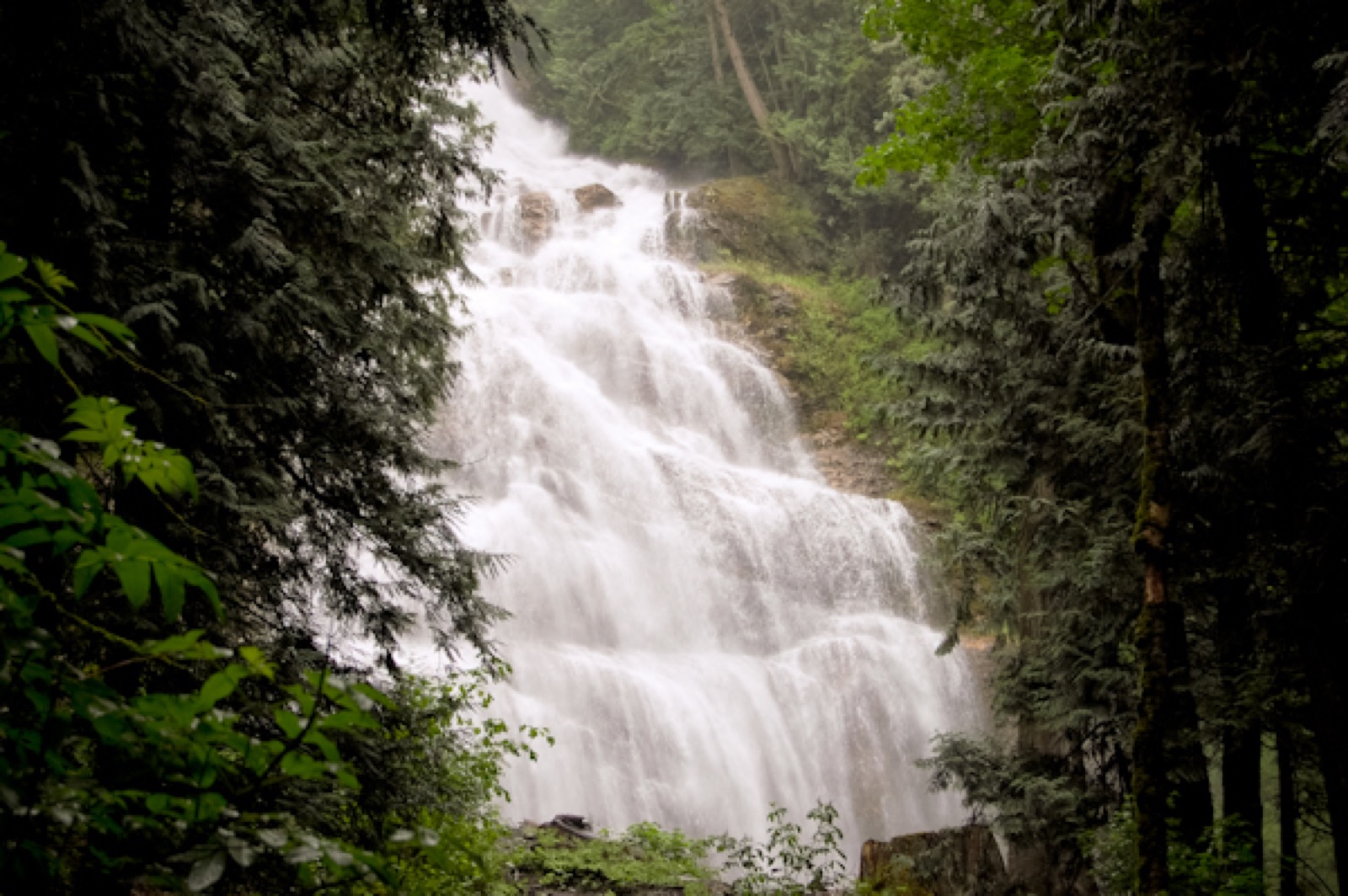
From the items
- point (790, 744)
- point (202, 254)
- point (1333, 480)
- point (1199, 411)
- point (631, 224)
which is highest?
point (631, 224)

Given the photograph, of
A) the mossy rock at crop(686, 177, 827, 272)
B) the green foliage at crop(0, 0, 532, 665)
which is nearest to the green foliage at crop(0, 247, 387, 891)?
the green foliage at crop(0, 0, 532, 665)

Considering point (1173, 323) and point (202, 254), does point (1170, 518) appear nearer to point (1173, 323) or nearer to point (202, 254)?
point (1173, 323)

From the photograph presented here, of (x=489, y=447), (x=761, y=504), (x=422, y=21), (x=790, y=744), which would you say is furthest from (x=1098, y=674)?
(x=489, y=447)

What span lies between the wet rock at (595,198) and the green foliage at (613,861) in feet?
81.6

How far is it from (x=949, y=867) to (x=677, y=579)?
9534mm

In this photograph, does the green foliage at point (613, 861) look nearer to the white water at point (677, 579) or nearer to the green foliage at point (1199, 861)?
the white water at point (677, 579)

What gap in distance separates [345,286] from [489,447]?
13.6 metres

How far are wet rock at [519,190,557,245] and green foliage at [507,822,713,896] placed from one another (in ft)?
72.9

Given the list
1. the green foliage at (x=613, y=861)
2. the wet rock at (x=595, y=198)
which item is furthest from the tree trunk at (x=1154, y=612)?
the wet rock at (x=595, y=198)

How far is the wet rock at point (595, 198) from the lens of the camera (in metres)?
31.8

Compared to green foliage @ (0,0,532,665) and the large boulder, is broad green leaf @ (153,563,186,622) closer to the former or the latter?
green foliage @ (0,0,532,665)

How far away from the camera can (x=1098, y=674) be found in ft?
24.4

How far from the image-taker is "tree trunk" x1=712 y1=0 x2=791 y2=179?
32.1 metres

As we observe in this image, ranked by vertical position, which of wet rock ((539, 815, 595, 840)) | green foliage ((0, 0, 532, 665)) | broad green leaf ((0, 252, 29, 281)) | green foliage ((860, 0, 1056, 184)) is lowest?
wet rock ((539, 815, 595, 840))
